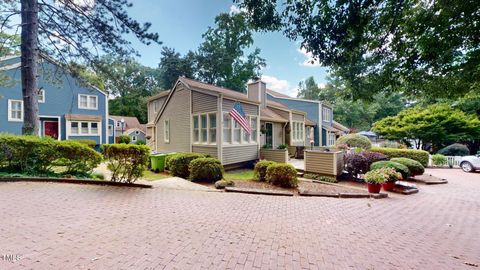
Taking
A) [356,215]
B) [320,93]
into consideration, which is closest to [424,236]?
[356,215]

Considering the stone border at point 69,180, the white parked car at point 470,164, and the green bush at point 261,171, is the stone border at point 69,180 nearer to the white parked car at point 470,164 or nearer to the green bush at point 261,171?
the green bush at point 261,171

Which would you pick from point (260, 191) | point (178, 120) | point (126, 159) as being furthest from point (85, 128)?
point (260, 191)

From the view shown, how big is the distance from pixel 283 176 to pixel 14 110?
2148cm

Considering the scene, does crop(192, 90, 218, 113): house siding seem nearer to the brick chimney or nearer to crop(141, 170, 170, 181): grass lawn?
crop(141, 170, 170, 181): grass lawn

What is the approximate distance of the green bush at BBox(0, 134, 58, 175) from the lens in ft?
23.5

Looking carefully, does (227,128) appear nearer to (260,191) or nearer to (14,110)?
(260,191)

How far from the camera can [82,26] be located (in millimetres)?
8414

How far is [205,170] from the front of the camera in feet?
29.7

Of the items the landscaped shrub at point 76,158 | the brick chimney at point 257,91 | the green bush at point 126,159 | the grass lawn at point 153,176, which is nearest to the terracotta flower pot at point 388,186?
the green bush at point 126,159

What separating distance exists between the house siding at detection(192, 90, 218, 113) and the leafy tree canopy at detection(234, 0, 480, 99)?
23.2ft

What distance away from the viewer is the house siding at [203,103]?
11.7 m

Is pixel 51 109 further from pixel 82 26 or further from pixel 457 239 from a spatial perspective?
pixel 457 239

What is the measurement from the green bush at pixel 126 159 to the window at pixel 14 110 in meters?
16.0

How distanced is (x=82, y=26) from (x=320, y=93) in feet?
177
